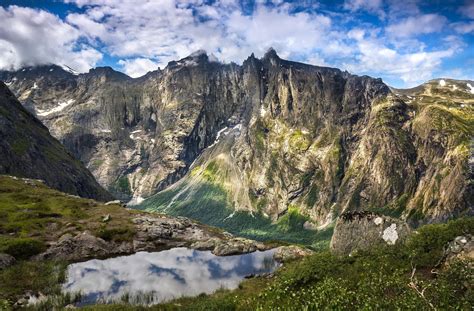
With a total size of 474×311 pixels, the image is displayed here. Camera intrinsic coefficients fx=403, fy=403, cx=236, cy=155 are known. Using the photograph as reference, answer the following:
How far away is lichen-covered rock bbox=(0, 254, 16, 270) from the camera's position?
98.2 metres

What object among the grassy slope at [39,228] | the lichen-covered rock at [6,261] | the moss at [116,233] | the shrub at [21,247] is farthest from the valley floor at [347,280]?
the moss at [116,233]

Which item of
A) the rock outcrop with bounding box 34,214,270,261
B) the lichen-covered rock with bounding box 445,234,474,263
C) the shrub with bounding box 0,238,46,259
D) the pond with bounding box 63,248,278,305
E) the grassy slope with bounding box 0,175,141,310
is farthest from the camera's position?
the rock outcrop with bounding box 34,214,270,261

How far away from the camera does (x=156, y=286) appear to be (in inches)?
3674

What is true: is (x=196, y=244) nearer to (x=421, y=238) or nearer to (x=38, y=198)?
(x=38, y=198)

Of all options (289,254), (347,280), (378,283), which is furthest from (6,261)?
(378,283)

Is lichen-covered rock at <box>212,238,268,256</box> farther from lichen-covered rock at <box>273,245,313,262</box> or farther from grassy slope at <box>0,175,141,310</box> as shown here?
grassy slope at <box>0,175,141,310</box>

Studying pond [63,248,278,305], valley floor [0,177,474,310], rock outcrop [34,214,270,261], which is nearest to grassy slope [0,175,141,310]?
valley floor [0,177,474,310]

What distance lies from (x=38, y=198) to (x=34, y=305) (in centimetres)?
13158

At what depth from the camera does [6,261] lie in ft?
331

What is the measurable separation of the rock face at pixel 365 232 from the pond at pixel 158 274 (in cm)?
2997

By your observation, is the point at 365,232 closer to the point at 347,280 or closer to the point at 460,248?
the point at 460,248

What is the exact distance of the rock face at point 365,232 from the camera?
70062 mm

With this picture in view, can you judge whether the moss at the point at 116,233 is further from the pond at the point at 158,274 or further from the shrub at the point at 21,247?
the shrub at the point at 21,247

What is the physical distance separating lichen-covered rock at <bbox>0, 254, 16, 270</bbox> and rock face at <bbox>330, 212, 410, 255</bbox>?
78.4 m
